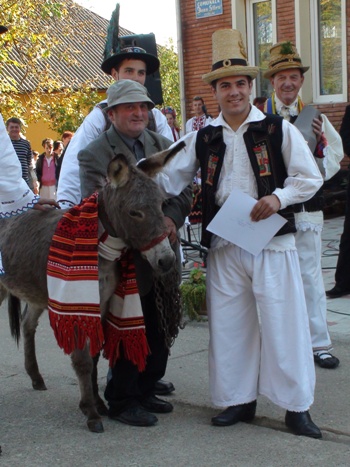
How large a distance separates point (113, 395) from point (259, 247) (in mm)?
1415

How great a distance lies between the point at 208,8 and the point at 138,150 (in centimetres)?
1182

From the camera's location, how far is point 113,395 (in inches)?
193

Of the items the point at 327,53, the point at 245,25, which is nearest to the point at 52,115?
the point at 245,25

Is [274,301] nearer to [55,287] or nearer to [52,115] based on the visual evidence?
[55,287]

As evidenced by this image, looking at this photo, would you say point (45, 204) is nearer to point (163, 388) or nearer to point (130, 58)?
point (130, 58)

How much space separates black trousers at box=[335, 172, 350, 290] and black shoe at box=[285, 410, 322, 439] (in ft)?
12.0

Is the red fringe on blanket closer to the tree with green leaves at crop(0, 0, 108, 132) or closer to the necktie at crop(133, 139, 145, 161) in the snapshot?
the necktie at crop(133, 139, 145, 161)

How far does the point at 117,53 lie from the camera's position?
218 inches

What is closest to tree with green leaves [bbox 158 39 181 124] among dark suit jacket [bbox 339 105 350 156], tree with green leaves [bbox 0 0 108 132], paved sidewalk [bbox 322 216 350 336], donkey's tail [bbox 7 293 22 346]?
tree with green leaves [bbox 0 0 108 132]

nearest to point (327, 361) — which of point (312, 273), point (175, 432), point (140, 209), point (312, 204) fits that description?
point (312, 273)

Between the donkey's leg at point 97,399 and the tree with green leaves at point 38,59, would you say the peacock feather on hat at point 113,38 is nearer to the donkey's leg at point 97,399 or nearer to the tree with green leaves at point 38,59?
the donkey's leg at point 97,399

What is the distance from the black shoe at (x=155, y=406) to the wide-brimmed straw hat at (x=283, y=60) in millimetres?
2690

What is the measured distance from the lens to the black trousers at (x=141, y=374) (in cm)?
484

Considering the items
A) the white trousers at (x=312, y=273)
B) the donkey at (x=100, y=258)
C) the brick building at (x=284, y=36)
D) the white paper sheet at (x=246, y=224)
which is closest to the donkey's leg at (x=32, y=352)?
the donkey at (x=100, y=258)
